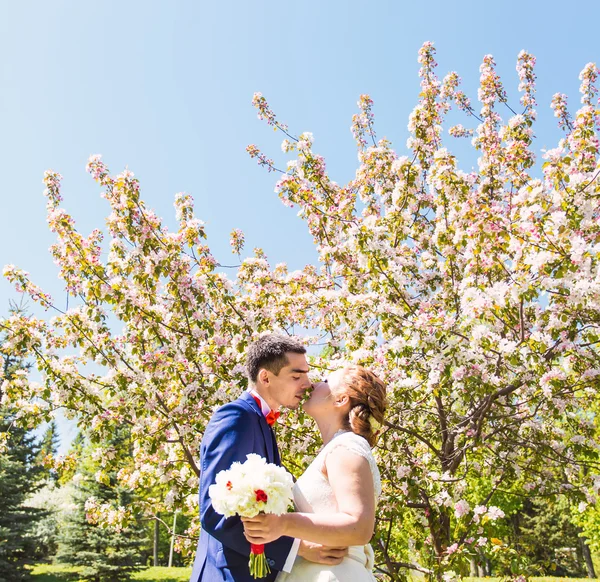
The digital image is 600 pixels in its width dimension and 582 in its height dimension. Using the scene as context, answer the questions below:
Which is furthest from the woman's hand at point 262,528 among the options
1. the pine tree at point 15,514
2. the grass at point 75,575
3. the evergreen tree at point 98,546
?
the grass at point 75,575

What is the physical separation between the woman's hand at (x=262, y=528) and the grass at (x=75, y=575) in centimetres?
1982

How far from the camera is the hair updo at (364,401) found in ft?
9.21

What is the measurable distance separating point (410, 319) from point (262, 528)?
3.94m

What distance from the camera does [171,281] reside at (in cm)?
630

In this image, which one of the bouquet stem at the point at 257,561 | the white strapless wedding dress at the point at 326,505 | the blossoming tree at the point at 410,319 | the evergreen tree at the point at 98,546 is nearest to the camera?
the bouquet stem at the point at 257,561

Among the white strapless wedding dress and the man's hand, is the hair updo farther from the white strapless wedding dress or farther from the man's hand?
the man's hand

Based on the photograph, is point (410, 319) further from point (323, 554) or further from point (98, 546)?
point (98, 546)

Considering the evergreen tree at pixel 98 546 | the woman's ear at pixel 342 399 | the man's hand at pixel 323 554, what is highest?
the woman's ear at pixel 342 399

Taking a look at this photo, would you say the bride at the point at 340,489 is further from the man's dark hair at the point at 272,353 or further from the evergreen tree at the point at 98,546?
the evergreen tree at the point at 98,546

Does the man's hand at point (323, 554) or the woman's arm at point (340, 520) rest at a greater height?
the woman's arm at point (340, 520)

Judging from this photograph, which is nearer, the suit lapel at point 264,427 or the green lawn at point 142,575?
the suit lapel at point 264,427

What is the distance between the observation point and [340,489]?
238 cm

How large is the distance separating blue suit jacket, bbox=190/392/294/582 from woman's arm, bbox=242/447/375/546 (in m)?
0.17

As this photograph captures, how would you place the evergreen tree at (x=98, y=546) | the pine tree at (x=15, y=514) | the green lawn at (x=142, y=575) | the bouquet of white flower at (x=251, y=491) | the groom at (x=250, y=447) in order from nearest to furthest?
1. the bouquet of white flower at (x=251, y=491)
2. the groom at (x=250, y=447)
3. the pine tree at (x=15, y=514)
4. the evergreen tree at (x=98, y=546)
5. the green lawn at (x=142, y=575)
